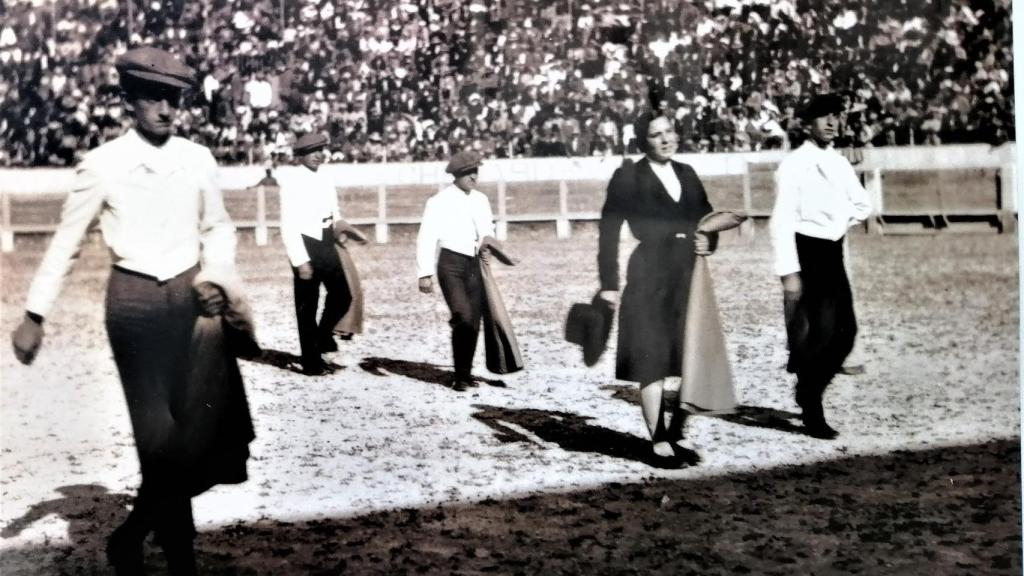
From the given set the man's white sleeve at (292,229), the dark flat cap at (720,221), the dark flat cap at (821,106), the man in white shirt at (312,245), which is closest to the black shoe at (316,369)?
the man in white shirt at (312,245)

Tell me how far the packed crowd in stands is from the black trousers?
350mm

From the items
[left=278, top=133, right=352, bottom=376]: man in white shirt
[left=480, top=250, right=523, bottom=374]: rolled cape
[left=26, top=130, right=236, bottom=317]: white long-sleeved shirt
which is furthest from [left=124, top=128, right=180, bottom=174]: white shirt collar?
[left=480, top=250, right=523, bottom=374]: rolled cape

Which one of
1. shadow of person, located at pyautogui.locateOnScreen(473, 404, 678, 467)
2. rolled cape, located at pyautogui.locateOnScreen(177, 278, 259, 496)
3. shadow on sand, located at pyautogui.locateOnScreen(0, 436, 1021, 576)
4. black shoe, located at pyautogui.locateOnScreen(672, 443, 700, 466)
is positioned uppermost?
rolled cape, located at pyautogui.locateOnScreen(177, 278, 259, 496)

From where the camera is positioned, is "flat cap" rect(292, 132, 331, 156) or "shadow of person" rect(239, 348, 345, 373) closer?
"shadow of person" rect(239, 348, 345, 373)

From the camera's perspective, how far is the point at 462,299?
2.91 m

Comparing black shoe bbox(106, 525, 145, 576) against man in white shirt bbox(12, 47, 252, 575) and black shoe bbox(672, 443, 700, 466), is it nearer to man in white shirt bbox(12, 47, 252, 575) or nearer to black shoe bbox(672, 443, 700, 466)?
man in white shirt bbox(12, 47, 252, 575)

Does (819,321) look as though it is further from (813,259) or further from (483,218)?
(483,218)

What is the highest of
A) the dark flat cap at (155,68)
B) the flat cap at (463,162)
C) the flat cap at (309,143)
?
the dark flat cap at (155,68)

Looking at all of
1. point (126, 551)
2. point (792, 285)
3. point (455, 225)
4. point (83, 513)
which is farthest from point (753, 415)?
point (83, 513)

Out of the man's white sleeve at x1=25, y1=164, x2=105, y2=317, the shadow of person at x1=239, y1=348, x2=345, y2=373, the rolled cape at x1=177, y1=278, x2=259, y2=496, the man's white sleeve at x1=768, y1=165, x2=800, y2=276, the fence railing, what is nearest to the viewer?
the man's white sleeve at x1=25, y1=164, x2=105, y2=317

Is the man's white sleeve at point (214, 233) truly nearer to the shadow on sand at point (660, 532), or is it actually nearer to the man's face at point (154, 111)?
the man's face at point (154, 111)

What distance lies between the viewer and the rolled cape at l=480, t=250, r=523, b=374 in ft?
9.57

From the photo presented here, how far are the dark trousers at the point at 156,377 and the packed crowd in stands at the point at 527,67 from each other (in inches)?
21.6

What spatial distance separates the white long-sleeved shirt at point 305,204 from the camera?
9.48 feet
